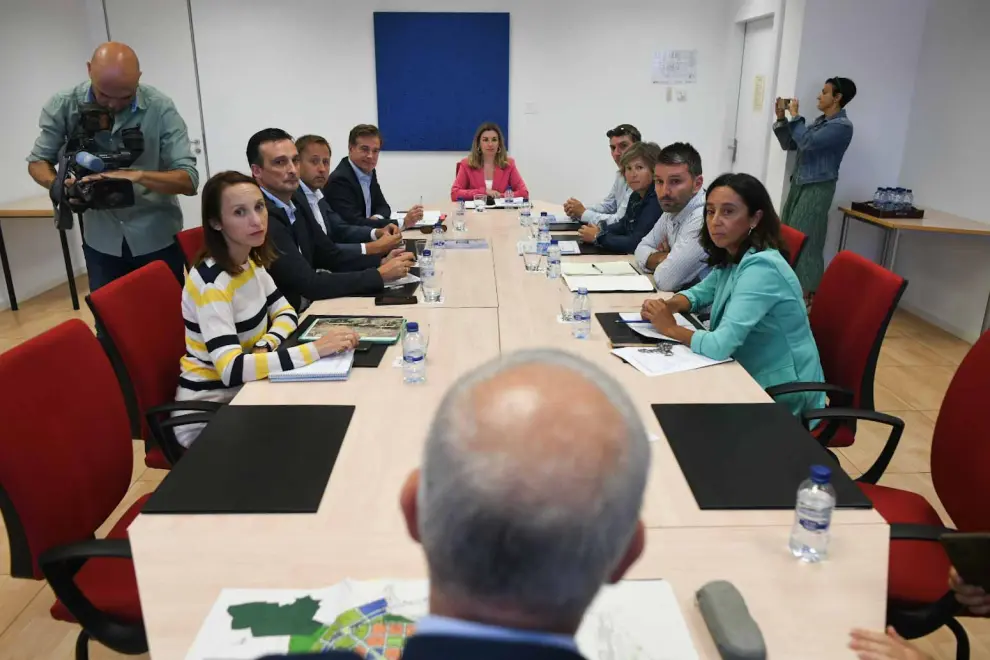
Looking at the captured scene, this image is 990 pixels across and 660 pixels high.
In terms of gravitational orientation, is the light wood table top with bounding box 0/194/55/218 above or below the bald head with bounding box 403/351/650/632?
below

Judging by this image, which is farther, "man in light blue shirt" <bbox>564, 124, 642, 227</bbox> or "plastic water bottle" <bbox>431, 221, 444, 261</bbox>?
"man in light blue shirt" <bbox>564, 124, 642, 227</bbox>

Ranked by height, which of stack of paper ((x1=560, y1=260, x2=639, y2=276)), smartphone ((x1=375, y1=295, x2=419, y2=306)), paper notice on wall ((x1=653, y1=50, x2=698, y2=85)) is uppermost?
paper notice on wall ((x1=653, y1=50, x2=698, y2=85))

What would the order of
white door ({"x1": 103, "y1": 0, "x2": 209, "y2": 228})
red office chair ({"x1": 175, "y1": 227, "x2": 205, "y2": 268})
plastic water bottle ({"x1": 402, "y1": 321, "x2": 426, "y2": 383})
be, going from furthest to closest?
white door ({"x1": 103, "y1": 0, "x2": 209, "y2": 228}) → red office chair ({"x1": 175, "y1": 227, "x2": 205, "y2": 268}) → plastic water bottle ({"x1": 402, "y1": 321, "x2": 426, "y2": 383})

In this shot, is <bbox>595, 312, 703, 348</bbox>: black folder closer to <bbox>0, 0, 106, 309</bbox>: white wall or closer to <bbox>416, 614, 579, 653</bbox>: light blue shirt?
<bbox>416, 614, 579, 653</bbox>: light blue shirt

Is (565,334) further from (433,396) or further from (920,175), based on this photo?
(920,175)

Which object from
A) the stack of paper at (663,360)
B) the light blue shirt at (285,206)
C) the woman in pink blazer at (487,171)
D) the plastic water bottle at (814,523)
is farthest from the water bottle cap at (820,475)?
the woman in pink blazer at (487,171)

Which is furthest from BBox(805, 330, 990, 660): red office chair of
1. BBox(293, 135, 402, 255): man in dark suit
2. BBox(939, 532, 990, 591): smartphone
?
BBox(293, 135, 402, 255): man in dark suit

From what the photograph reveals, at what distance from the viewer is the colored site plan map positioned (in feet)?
3.44

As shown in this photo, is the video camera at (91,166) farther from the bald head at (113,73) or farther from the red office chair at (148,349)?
the red office chair at (148,349)

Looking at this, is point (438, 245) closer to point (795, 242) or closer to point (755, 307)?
point (795, 242)

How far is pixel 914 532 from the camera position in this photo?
4.86 ft

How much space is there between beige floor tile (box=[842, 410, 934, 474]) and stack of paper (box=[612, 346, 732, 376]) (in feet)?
3.83

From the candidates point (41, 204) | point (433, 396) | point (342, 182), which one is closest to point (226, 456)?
point (433, 396)

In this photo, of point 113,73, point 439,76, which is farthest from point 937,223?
point 113,73
